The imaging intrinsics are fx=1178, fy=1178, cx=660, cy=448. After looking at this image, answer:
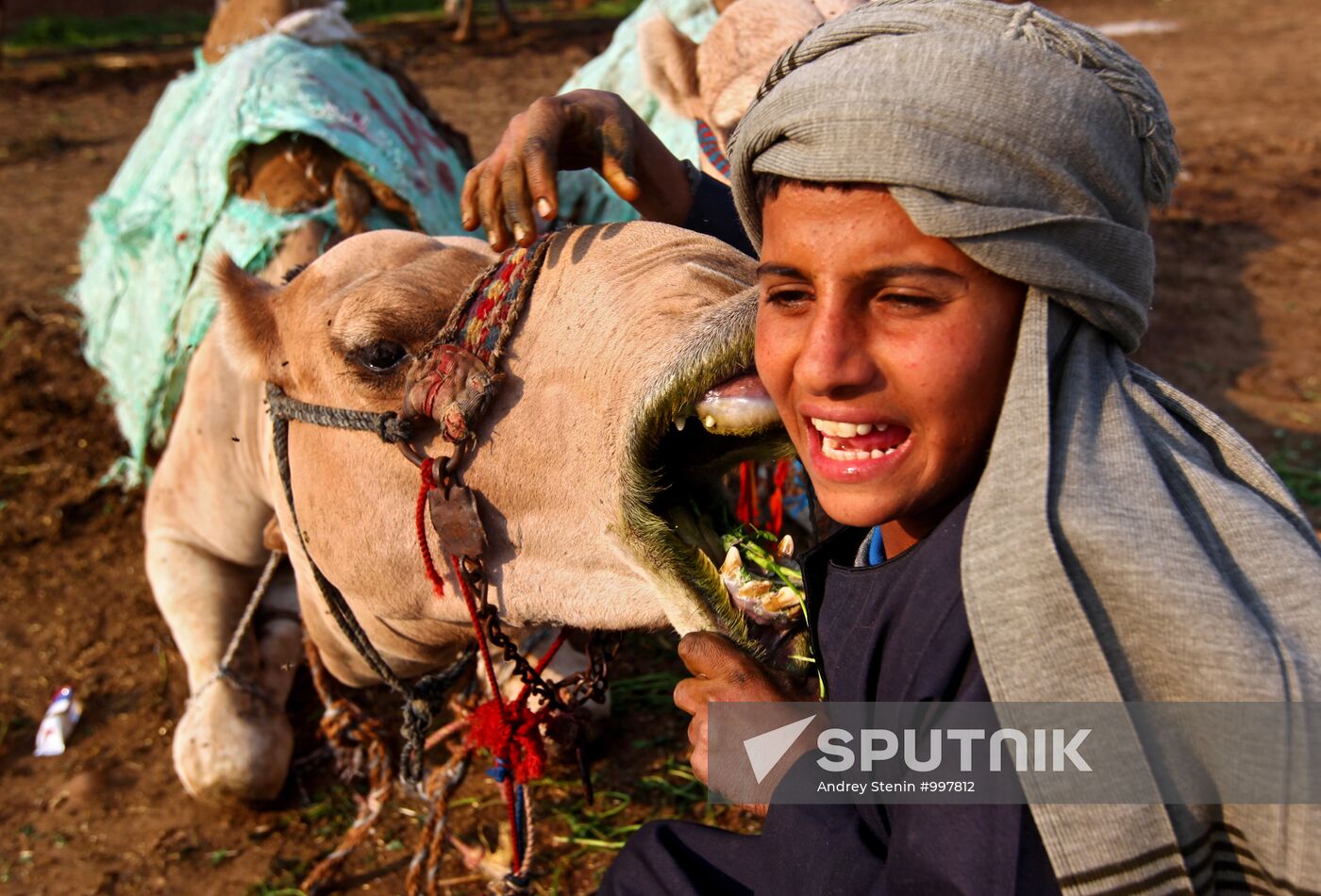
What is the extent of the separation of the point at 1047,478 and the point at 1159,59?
12752 mm

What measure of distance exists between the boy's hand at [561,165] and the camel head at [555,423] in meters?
0.10

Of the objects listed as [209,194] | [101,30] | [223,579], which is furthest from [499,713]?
[101,30]

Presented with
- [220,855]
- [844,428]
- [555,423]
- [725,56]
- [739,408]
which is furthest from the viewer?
[725,56]

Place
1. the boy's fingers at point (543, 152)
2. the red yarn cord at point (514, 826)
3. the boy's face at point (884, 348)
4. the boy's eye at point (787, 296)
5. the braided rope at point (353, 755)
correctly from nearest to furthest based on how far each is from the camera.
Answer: the boy's face at point (884, 348), the boy's eye at point (787, 296), the boy's fingers at point (543, 152), the red yarn cord at point (514, 826), the braided rope at point (353, 755)

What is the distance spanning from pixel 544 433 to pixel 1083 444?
911 millimetres

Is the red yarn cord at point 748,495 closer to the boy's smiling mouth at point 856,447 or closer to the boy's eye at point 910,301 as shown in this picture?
the boy's smiling mouth at point 856,447

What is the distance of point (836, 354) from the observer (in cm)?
131

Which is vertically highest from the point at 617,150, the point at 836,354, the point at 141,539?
the point at 836,354

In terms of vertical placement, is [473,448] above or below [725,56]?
below

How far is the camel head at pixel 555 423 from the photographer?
1664mm

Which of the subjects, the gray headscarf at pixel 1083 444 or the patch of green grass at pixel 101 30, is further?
the patch of green grass at pixel 101 30

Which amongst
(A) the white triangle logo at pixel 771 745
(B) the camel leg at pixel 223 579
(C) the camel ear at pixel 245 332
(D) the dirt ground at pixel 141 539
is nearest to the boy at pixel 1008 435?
(A) the white triangle logo at pixel 771 745

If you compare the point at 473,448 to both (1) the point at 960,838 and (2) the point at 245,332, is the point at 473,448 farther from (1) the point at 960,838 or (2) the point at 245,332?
(1) the point at 960,838

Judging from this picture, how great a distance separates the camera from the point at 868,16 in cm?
138
